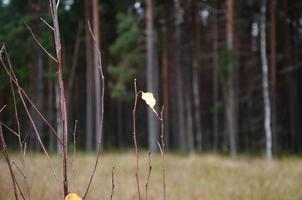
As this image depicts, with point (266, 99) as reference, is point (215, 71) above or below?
above

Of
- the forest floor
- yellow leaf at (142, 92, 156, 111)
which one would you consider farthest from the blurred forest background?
yellow leaf at (142, 92, 156, 111)

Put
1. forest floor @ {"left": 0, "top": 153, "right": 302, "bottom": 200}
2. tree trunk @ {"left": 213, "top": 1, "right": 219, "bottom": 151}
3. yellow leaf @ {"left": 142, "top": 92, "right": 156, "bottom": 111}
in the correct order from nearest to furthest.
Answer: yellow leaf @ {"left": 142, "top": 92, "right": 156, "bottom": 111} < forest floor @ {"left": 0, "top": 153, "right": 302, "bottom": 200} < tree trunk @ {"left": 213, "top": 1, "right": 219, "bottom": 151}

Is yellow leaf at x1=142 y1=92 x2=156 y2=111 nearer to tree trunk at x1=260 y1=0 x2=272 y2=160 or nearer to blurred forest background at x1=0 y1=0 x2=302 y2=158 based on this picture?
blurred forest background at x1=0 y1=0 x2=302 y2=158

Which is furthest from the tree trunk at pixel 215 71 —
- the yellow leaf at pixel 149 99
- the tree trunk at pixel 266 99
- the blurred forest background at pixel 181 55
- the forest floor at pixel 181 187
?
the yellow leaf at pixel 149 99

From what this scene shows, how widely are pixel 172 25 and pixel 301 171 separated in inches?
523

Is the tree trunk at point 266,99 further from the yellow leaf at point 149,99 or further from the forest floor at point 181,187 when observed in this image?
the yellow leaf at point 149,99

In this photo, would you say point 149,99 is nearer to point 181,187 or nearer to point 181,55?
point 181,187

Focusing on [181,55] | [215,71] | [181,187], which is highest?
[181,55]

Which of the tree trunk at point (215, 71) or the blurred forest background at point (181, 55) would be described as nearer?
the blurred forest background at point (181, 55)

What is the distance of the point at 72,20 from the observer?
68.7ft

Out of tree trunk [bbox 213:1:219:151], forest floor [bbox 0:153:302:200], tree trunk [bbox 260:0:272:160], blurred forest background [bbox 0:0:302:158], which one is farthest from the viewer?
tree trunk [bbox 213:1:219:151]

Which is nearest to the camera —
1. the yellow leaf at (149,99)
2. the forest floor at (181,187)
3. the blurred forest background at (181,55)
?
the yellow leaf at (149,99)

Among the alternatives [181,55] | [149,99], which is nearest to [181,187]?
[149,99]

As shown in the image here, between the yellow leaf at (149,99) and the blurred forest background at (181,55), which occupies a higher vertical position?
the blurred forest background at (181,55)
